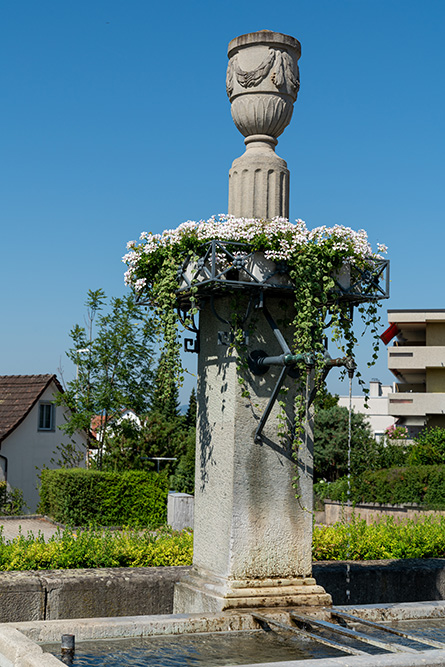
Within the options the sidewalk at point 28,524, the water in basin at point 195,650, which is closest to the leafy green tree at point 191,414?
the sidewalk at point 28,524

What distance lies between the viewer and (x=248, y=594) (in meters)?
6.50

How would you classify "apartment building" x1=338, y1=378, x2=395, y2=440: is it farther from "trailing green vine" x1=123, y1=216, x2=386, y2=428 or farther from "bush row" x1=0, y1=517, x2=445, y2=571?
"trailing green vine" x1=123, y1=216, x2=386, y2=428

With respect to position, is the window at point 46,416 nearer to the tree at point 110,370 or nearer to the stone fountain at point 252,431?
the tree at point 110,370

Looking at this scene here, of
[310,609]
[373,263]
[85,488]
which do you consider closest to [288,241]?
[373,263]

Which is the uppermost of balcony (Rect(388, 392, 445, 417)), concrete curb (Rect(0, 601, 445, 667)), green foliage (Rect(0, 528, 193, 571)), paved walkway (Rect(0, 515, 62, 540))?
balcony (Rect(388, 392, 445, 417))

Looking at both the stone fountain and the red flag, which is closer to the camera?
the stone fountain

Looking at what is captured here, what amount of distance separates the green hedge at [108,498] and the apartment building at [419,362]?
77.5ft

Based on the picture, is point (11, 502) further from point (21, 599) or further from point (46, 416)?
point (21, 599)

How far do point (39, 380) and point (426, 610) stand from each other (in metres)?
27.1

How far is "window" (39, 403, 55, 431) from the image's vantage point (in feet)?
105

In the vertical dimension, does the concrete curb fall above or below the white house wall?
below

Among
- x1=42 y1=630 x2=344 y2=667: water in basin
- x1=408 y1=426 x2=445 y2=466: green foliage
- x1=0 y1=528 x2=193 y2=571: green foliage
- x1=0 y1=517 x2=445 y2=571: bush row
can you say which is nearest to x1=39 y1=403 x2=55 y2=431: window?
x1=408 y1=426 x2=445 y2=466: green foliage

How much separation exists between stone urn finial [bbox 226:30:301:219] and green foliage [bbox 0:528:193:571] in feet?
11.7

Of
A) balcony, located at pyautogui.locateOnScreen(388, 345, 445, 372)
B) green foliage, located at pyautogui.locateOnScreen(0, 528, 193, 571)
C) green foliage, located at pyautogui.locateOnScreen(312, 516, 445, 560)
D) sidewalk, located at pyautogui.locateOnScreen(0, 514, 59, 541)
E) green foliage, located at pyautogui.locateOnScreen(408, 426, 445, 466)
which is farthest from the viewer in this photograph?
balcony, located at pyautogui.locateOnScreen(388, 345, 445, 372)
